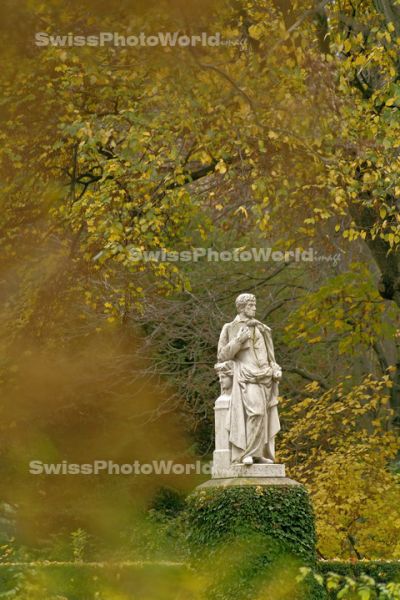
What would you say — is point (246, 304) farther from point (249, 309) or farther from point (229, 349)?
point (229, 349)

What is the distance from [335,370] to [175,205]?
9127 mm

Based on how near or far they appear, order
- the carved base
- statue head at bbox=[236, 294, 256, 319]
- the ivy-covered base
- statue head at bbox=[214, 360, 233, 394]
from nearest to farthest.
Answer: the ivy-covered base
the carved base
statue head at bbox=[214, 360, 233, 394]
statue head at bbox=[236, 294, 256, 319]

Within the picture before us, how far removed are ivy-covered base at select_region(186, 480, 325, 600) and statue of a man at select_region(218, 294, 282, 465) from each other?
1.39 feet

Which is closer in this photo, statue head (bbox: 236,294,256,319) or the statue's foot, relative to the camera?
the statue's foot

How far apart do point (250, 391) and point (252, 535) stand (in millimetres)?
1567

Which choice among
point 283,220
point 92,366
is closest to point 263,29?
point 283,220

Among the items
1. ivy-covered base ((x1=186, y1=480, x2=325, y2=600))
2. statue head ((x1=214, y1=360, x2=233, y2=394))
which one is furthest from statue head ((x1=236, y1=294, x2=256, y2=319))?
ivy-covered base ((x1=186, y1=480, x2=325, y2=600))

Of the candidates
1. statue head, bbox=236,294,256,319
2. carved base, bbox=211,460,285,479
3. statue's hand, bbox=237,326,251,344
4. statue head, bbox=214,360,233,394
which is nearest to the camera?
carved base, bbox=211,460,285,479

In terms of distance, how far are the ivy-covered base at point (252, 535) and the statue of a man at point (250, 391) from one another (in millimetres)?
422

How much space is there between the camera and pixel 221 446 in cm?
1370

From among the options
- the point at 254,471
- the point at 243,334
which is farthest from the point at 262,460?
the point at 243,334

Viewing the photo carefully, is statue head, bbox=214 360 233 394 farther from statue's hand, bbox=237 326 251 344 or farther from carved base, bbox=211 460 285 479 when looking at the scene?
carved base, bbox=211 460 285 479

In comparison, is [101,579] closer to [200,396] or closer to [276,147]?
[276,147]

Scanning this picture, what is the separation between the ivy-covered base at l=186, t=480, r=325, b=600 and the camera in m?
12.8
